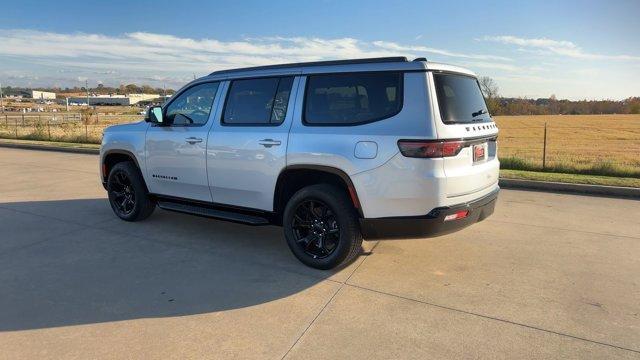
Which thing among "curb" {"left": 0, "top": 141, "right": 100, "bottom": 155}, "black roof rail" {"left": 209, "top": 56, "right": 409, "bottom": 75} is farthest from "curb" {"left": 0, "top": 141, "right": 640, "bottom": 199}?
"curb" {"left": 0, "top": 141, "right": 100, "bottom": 155}

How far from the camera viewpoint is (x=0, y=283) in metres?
4.05

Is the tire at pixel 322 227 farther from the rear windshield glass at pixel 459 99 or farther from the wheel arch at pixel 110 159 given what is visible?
the wheel arch at pixel 110 159

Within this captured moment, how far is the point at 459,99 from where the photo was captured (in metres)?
4.15

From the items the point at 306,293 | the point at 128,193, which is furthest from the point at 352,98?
the point at 128,193

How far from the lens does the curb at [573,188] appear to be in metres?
7.89

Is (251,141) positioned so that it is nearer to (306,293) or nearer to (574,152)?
(306,293)

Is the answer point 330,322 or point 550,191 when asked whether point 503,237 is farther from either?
point 550,191

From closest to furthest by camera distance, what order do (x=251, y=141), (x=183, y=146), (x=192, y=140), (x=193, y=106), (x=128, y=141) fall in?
(x=251, y=141)
(x=192, y=140)
(x=183, y=146)
(x=193, y=106)
(x=128, y=141)

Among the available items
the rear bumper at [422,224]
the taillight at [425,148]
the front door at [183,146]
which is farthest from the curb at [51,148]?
the taillight at [425,148]

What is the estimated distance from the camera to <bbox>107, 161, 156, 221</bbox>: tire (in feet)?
19.6

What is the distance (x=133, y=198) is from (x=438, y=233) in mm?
4134

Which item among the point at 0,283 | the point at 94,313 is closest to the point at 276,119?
the point at 94,313

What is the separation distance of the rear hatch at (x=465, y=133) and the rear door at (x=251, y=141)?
1470 millimetres

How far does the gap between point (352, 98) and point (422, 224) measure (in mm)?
1291
